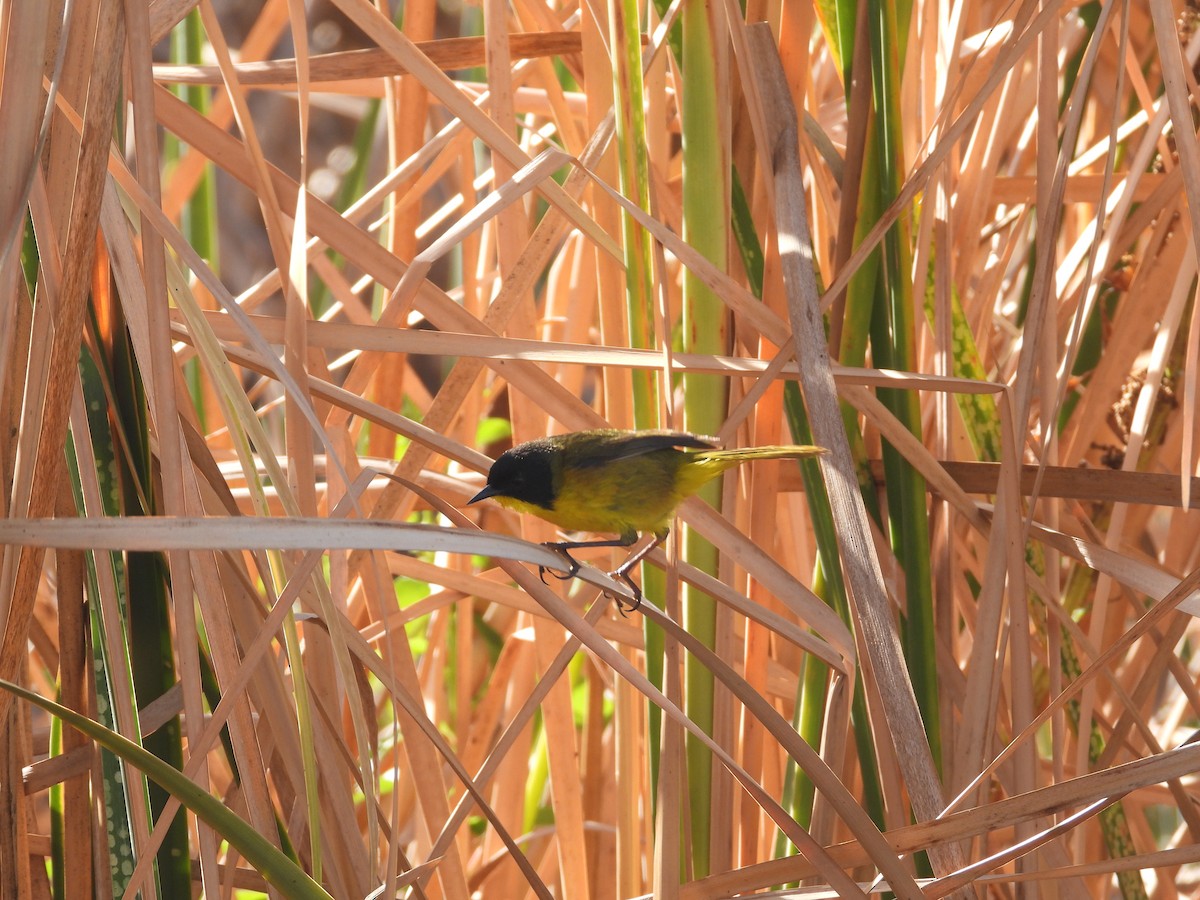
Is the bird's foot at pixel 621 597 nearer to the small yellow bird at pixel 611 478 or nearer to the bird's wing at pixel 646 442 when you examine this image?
the small yellow bird at pixel 611 478

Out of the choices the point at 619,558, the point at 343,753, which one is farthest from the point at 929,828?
the point at 619,558

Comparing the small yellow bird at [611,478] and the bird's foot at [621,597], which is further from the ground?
the small yellow bird at [611,478]

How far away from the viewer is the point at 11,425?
1.10 m

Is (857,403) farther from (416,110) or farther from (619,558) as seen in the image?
(416,110)

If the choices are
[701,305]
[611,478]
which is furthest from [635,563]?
[701,305]

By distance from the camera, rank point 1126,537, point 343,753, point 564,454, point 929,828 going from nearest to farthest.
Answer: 1. point 929,828
2. point 343,753
3. point 564,454
4. point 1126,537

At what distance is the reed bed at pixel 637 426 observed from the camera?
39.0 inches

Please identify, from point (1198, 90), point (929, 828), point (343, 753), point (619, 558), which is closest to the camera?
point (929, 828)

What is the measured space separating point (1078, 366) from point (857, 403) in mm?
1038

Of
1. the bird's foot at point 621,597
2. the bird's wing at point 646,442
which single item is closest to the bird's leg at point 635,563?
the bird's foot at point 621,597

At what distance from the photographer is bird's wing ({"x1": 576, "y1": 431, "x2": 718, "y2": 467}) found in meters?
1.35

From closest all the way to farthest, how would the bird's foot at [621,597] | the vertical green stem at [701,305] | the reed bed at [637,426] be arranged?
1. the reed bed at [637,426]
2. the bird's foot at [621,597]
3. the vertical green stem at [701,305]

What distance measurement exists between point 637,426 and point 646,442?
4cm

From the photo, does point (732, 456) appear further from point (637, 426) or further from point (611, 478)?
point (611, 478)
